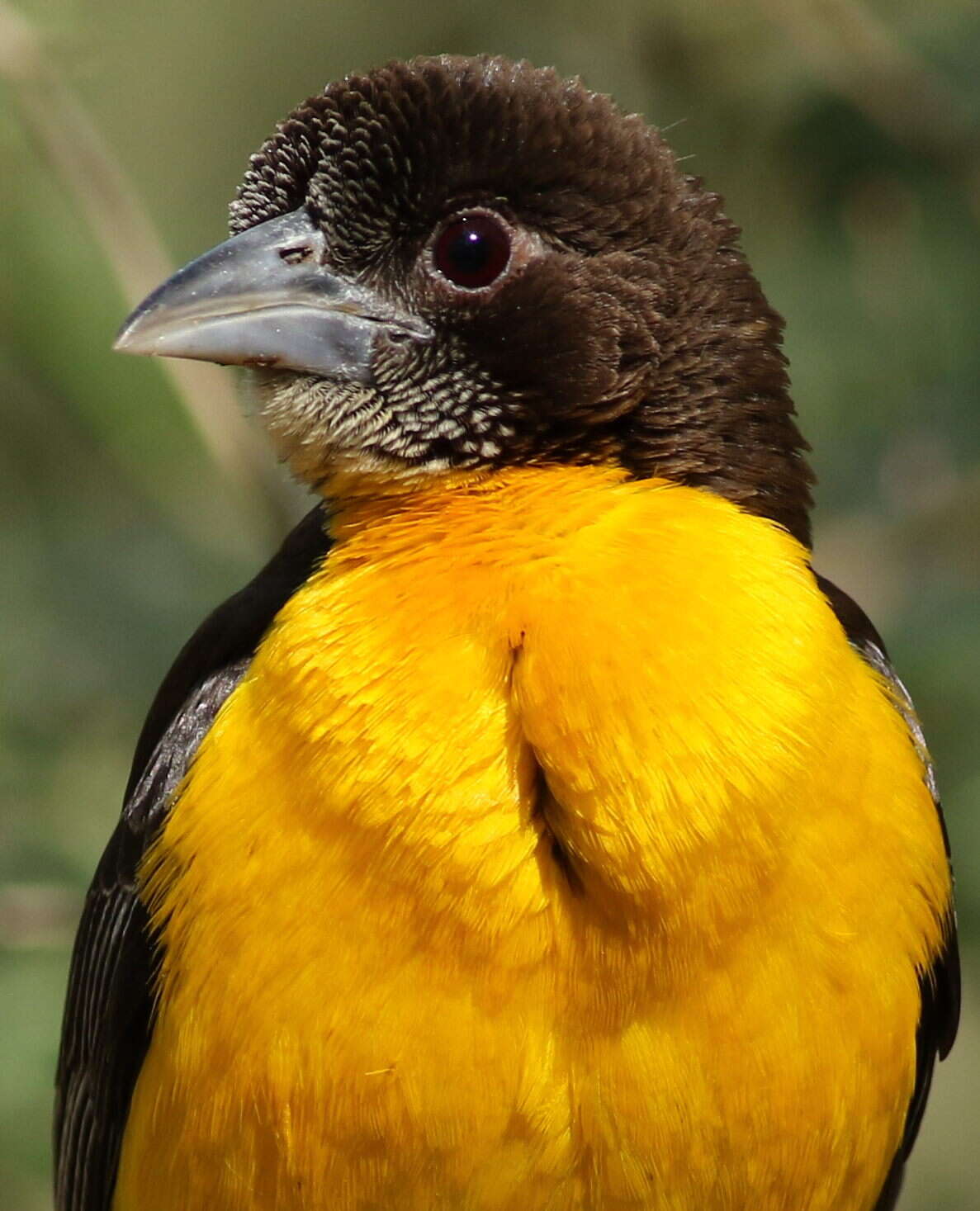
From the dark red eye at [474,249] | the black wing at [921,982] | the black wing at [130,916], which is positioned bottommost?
the black wing at [921,982]

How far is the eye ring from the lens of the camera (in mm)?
4098

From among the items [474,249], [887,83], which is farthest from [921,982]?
[887,83]

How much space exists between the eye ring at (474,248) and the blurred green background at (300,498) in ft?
7.05

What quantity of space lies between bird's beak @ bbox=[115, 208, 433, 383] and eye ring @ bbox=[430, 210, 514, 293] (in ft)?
0.44

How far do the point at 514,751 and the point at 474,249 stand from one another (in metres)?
1.12

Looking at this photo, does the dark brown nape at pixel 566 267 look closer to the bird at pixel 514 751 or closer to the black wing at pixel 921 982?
the bird at pixel 514 751

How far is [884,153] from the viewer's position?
6582 mm

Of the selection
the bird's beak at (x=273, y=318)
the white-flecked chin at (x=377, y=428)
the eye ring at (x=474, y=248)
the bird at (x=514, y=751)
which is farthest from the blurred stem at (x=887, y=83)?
the white-flecked chin at (x=377, y=428)

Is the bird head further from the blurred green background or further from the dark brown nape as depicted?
the blurred green background

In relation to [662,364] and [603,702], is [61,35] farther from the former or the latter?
[603,702]

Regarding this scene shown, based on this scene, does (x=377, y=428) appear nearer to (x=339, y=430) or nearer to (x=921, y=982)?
(x=339, y=430)

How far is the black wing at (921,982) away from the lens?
171 inches

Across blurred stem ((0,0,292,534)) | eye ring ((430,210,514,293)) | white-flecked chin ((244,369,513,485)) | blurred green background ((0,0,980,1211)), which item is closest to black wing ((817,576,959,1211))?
A: white-flecked chin ((244,369,513,485))

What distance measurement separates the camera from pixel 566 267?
13.5ft
